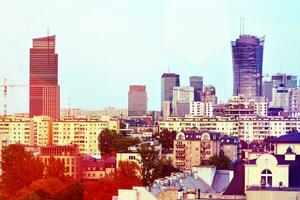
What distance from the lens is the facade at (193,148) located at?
204ft

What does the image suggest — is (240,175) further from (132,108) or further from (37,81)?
(132,108)

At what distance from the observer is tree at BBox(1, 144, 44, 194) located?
45250mm

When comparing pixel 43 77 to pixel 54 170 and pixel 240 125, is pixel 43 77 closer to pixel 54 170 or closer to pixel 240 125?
pixel 240 125

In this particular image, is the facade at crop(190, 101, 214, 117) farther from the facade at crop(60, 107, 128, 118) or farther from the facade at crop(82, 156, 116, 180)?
the facade at crop(82, 156, 116, 180)

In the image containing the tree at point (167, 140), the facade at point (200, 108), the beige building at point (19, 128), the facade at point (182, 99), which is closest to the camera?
the tree at point (167, 140)

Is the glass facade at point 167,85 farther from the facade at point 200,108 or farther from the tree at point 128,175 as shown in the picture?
the tree at point 128,175

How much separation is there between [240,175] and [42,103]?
450ft

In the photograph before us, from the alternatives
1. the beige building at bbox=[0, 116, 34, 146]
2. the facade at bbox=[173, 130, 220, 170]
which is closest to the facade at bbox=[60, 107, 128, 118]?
the beige building at bbox=[0, 116, 34, 146]

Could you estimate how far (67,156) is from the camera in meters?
59.8

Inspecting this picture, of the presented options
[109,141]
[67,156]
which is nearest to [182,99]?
[109,141]

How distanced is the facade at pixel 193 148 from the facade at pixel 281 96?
93178 millimetres

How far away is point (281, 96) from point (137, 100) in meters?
27.8

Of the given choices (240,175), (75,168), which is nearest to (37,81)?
(75,168)

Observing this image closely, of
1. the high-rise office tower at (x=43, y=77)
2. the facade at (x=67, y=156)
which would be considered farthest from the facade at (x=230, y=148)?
the high-rise office tower at (x=43, y=77)
